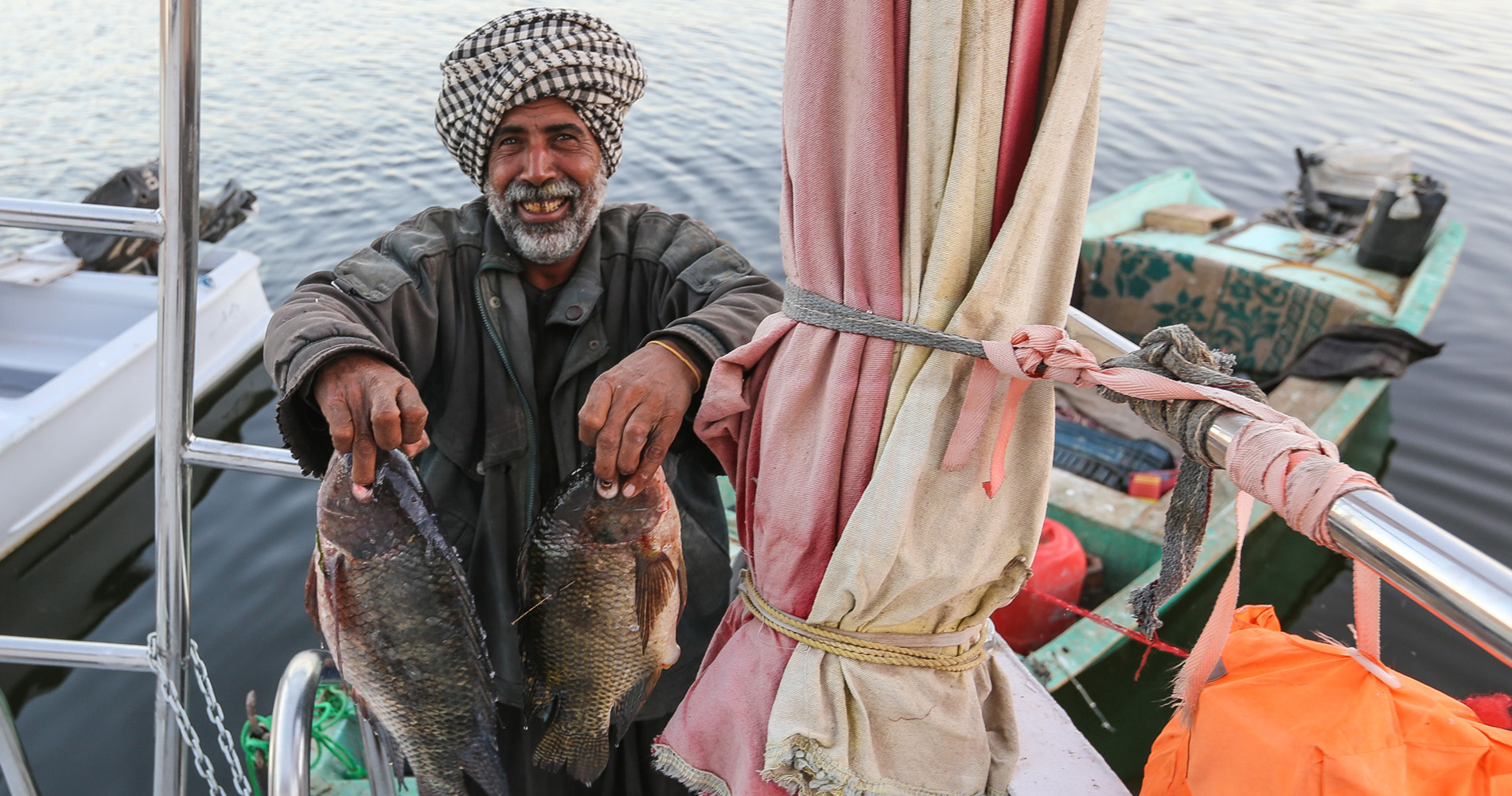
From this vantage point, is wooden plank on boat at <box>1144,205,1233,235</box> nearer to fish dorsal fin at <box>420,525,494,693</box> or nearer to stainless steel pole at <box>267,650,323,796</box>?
fish dorsal fin at <box>420,525,494,693</box>

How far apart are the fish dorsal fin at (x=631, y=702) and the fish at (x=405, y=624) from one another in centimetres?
28

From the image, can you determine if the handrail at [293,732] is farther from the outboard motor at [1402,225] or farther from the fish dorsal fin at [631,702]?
the outboard motor at [1402,225]

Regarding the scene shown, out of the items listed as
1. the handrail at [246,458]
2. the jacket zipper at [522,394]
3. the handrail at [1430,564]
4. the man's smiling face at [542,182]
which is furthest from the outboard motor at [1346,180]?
the handrail at [246,458]

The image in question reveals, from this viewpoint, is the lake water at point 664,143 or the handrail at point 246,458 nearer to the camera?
the handrail at point 246,458

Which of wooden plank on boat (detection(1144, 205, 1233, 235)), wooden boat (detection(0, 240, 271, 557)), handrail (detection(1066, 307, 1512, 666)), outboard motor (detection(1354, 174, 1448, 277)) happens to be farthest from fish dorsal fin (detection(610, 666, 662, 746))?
wooden plank on boat (detection(1144, 205, 1233, 235))

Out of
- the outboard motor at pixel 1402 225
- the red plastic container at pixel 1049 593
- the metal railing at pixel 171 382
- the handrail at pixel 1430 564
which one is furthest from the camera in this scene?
the outboard motor at pixel 1402 225

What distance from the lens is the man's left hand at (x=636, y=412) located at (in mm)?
1586

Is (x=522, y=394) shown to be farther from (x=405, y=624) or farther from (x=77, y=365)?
(x=77, y=365)

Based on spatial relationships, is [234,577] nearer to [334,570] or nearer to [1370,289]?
[334,570]

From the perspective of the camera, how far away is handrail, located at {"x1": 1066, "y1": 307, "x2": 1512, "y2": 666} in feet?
2.74

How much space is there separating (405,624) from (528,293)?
0.89m

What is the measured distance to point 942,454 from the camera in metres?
1.32

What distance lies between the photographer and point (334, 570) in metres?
1.82

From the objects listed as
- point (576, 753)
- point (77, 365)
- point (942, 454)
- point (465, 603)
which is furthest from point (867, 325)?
point (77, 365)
